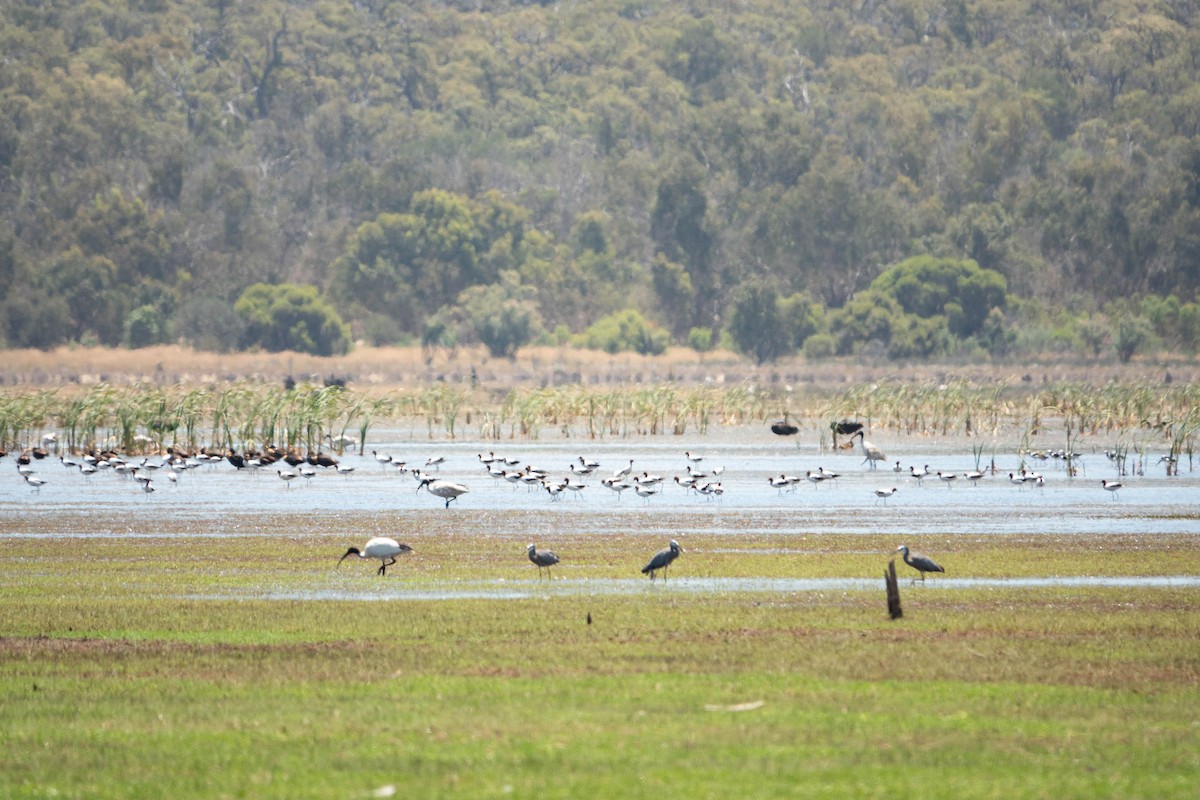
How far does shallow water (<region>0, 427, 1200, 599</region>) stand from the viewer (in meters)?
26.2

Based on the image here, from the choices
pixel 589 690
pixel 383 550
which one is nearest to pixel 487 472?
pixel 383 550

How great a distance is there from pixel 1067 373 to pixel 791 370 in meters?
13.3

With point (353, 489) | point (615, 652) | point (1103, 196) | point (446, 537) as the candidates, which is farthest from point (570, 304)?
point (615, 652)

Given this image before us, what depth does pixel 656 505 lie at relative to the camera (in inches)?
1262

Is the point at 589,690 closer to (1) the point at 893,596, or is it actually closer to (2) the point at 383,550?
(1) the point at 893,596

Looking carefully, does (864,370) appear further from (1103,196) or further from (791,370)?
(1103,196)

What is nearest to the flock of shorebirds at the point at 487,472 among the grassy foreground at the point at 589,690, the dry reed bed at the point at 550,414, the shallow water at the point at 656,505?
the shallow water at the point at 656,505

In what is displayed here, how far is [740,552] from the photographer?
2381 centimetres

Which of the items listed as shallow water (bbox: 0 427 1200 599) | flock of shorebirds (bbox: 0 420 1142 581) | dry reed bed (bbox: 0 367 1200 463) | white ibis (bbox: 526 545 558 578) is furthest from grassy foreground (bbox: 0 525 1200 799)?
dry reed bed (bbox: 0 367 1200 463)

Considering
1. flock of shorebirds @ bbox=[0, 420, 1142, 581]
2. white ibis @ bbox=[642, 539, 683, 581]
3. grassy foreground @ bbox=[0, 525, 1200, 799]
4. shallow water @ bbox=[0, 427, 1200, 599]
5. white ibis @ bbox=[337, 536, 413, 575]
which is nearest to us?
grassy foreground @ bbox=[0, 525, 1200, 799]

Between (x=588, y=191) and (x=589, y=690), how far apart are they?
110719 mm

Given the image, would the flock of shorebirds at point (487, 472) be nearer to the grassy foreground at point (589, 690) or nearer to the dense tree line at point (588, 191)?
the grassy foreground at point (589, 690)

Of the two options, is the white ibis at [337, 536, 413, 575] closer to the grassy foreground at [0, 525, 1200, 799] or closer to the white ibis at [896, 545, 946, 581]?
the grassy foreground at [0, 525, 1200, 799]

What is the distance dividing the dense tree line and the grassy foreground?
73.6 metres
